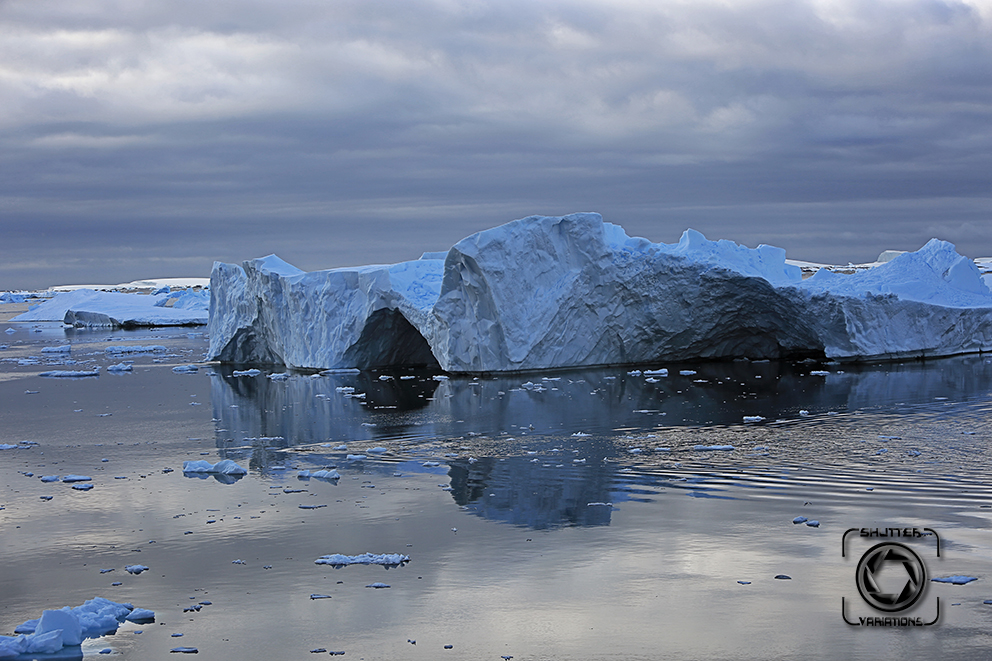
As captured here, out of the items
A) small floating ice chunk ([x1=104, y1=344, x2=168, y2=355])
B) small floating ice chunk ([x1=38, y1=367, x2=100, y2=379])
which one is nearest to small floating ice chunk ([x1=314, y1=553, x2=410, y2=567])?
small floating ice chunk ([x1=38, y1=367, x2=100, y2=379])

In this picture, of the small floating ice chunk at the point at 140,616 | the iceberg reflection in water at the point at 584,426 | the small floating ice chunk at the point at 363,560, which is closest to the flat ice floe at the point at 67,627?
the small floating ice chunk at the point at 140,616

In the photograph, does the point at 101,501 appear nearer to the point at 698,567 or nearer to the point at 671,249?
the point at 698,567

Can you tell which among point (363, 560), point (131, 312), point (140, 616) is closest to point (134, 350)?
point (131, 312)

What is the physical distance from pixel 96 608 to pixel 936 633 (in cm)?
498

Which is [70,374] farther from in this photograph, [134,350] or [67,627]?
[67,627]

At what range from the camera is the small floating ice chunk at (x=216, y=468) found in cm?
1074

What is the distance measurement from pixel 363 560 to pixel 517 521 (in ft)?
5.33

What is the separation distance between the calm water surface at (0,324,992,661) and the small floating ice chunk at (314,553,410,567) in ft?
0.34

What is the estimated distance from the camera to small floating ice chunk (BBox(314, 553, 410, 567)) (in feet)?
23.7

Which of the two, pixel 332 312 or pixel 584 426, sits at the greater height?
pixel 332 312

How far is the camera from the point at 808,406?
14.6 meters

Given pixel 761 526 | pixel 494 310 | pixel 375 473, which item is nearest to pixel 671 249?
pixel 494 310

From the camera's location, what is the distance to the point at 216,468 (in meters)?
10.8

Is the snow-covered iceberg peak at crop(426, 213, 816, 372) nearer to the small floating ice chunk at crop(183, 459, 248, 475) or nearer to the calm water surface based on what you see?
the calm water surface
